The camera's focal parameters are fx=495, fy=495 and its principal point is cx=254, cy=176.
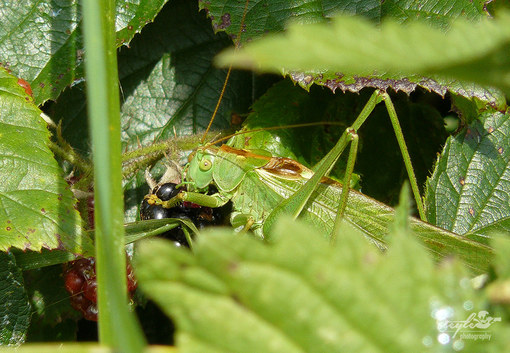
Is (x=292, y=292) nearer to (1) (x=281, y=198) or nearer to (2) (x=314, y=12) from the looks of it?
(2) (x=314, y=12)

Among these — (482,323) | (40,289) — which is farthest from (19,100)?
(482,323)

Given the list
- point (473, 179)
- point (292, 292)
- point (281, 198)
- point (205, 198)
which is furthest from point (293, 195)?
point (292, 292)

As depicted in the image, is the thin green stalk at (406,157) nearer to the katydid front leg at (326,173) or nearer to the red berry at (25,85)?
the katydid front leg at (326,173)

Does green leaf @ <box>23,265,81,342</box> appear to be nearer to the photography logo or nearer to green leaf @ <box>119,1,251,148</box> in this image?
green leaf @ <box>119,1,251,148</box>

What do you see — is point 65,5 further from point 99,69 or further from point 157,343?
point 157,343

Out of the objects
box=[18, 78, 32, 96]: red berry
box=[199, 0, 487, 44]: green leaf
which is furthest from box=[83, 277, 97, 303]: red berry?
box=[199, 0, 487, 44]: green leaf
